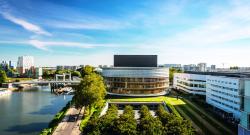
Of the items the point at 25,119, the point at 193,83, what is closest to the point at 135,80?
the point at 193,83

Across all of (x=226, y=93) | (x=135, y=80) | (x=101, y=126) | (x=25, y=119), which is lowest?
(x=25, y=119)

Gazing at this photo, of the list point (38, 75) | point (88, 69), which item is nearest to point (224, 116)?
point (88, 69)

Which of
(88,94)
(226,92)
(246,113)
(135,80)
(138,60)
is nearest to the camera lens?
(246,113)

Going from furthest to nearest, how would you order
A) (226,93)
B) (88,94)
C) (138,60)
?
(138,60)
(226,93)
(88,94)

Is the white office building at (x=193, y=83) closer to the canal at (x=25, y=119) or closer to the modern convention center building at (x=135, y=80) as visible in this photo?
the modern convention center building at (x=135, y=80)

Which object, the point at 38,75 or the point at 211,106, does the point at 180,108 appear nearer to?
the point at 211,106

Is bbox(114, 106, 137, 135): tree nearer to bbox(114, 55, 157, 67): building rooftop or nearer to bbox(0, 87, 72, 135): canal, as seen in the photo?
bbox(0, 87, 72, 135): canal

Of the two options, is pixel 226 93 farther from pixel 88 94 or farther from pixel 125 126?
pixel 88 94
